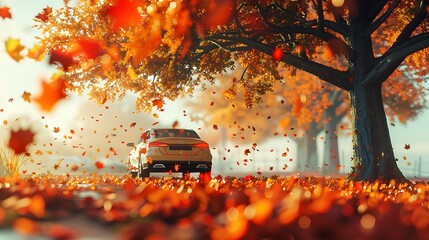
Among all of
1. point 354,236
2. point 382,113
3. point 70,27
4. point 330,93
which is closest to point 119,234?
point 354,236

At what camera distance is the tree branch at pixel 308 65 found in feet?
52.0

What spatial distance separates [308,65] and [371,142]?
2882 millimetres

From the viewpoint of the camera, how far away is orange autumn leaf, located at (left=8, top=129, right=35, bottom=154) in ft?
52.1

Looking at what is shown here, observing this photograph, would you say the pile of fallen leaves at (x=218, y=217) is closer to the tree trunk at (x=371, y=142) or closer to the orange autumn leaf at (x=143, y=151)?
the tree trunk at (x=371, y=142)

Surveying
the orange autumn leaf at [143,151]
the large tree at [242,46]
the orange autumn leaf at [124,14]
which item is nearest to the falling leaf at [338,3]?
the large tree at [242,46]

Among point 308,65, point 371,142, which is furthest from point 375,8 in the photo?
point 371,142

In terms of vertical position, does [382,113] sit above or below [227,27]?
below

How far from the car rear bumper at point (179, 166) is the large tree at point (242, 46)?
3.11 metres

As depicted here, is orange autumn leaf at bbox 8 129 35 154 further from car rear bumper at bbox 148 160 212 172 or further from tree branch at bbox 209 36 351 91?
tree branch at bbox 209 36 351 91

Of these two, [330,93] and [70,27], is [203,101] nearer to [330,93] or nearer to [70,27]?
[330,93]

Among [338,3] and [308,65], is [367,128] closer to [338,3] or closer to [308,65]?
[308,65]

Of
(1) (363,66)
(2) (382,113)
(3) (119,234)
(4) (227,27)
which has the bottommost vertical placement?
(3) (119,234)

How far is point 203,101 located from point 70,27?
2854 centimetres

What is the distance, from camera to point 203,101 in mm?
46938
